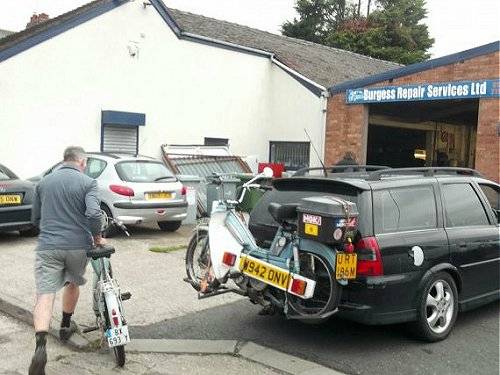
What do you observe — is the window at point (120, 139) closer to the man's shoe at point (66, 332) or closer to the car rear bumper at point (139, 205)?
the car rear bumper at point (139, 205)

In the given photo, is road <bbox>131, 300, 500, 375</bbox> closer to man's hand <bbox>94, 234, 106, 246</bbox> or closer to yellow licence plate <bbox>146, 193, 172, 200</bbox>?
man's hand <bbox>94, 234, 106, 246</bbox>

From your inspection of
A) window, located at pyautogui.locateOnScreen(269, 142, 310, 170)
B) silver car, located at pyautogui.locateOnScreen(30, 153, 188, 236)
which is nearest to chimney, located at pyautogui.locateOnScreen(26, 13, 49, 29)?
window, located at pyautogui.locateOnScreen(269, 142, 310, 170)

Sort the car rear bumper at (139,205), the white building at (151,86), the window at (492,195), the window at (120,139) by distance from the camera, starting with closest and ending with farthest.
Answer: the window at (492,195) → the car rear bumper at (139,205) → the white building at (151,86) → the window at (120,139)

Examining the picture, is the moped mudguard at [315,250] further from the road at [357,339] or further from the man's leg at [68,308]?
the man's leg at [68,308]

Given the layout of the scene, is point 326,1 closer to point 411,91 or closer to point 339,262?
point 411,91

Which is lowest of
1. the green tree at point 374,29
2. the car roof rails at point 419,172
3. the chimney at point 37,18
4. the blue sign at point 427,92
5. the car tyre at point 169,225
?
the car tyre at point 169,225

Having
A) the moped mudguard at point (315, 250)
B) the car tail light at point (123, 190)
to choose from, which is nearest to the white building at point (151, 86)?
the car tail light at point (123, 190)

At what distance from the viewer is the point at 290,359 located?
5004 mm

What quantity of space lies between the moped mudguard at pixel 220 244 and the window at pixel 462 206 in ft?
6.78

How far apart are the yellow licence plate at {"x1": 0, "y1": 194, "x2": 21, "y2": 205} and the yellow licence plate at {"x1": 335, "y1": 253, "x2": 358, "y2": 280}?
6.73m

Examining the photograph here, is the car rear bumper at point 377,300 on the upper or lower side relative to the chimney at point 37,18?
lower

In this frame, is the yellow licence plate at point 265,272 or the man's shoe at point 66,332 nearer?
the yellow licence plate at point 265,272

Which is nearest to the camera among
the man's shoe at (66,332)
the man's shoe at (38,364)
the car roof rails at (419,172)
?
the man's shoe at (38,364)

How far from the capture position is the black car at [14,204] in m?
9.60
